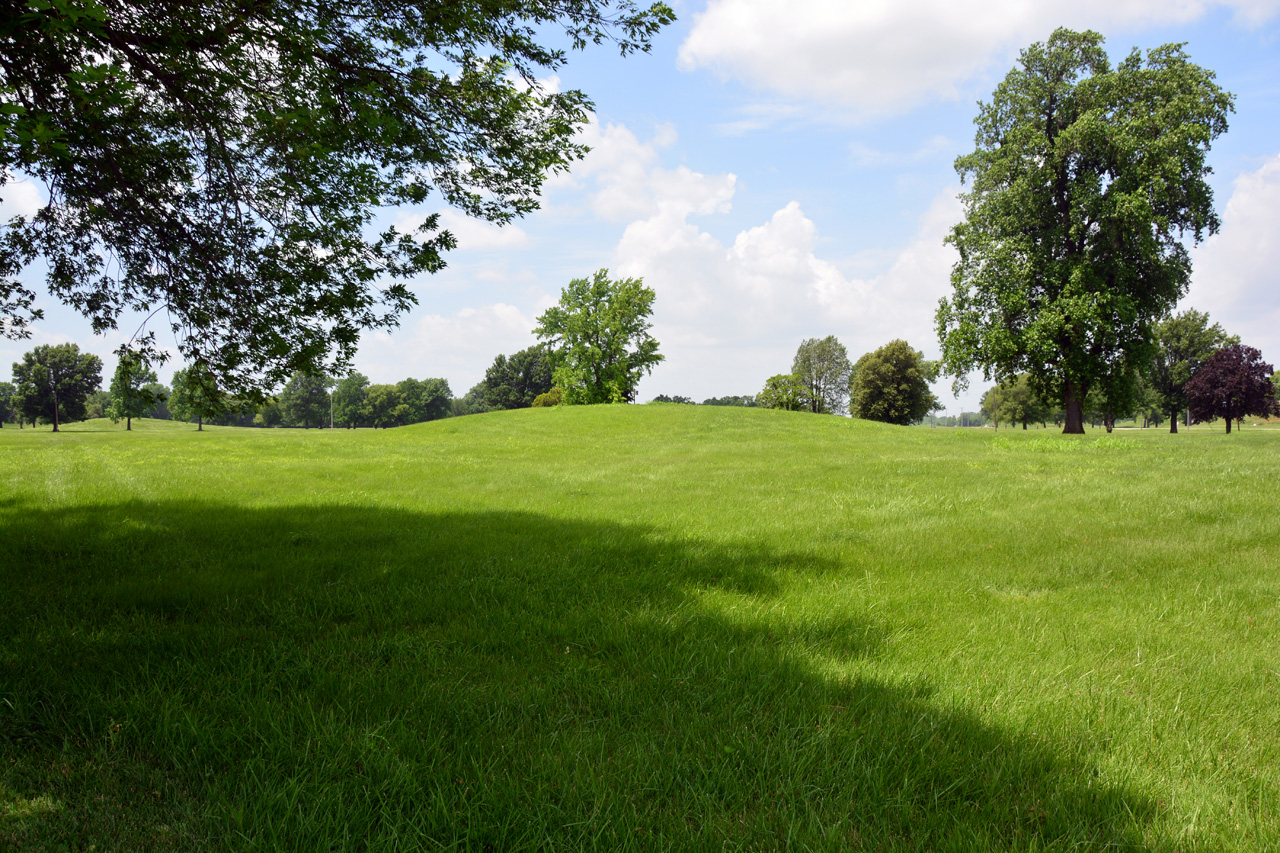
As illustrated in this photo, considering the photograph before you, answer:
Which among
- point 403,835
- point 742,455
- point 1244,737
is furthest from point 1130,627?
point 742,455

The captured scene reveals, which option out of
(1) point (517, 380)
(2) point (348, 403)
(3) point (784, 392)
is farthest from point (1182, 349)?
(2) point (348, 403)

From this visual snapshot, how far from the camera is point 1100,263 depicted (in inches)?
1139

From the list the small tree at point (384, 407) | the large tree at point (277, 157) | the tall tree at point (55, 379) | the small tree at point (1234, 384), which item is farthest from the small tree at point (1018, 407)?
the tall tree at point (55, 379)

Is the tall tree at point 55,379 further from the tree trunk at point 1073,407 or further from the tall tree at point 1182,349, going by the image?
the tall tree at point 1182,349

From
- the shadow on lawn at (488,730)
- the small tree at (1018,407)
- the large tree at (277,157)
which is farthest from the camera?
the small tree at (1018,407)

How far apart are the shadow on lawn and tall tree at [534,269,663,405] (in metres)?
53.2

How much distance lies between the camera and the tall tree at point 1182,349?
57531 mm

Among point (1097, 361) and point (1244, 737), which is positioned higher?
point (1097, 361)

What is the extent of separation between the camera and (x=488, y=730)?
312 centimetres

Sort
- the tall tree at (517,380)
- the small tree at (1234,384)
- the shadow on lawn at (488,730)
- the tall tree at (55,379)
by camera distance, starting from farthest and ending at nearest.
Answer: the tall tree at (517,380) → the tall tree at (55,379) → the small tree at (1234,384) → the shadow on lawn at (488,730)

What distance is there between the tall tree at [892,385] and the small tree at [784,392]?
26.1 ft

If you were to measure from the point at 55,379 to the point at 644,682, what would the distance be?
8965 centimetres

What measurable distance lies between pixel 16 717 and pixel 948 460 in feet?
57.6

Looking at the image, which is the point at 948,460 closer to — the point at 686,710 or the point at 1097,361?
the point at 686,710
